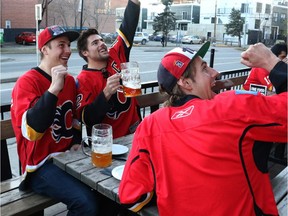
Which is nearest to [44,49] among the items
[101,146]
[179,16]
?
[101,146]

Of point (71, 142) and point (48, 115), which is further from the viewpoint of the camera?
point (71, 142)

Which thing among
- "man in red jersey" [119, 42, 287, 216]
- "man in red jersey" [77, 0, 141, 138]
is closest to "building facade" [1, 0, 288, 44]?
"man in red jersey" [77, 0, 141, 138]

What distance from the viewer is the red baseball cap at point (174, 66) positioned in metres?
1.59

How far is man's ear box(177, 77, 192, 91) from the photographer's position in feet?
5.22

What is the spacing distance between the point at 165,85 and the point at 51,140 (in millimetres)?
1197

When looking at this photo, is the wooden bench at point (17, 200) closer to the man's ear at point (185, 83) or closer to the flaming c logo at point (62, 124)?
the flaming c logo at point (62, 124)

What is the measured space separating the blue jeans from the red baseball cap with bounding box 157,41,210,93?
1.03 m

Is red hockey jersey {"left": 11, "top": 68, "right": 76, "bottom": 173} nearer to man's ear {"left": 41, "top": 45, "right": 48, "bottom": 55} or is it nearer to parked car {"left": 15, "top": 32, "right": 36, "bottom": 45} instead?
man's ear {"left": 41, "top": 45, "right": 48, "bottom": 55}

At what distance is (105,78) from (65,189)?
1.15m

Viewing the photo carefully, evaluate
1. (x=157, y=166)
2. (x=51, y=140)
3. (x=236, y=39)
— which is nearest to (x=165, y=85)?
(x=157, y=166)

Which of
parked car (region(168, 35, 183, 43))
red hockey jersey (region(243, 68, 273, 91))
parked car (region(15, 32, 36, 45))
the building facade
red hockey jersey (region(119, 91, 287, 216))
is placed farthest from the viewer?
parked car (region(168, 35, 183, 43))

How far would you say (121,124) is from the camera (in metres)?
3.09

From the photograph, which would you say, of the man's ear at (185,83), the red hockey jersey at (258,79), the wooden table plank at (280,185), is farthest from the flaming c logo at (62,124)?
the red hockey jersey at (258,79)

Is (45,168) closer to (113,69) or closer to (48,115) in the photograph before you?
(48,115)
